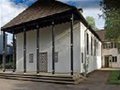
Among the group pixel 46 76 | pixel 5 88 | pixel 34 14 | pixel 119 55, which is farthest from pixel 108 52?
pixel 5 88

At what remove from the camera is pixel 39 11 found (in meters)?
31.4

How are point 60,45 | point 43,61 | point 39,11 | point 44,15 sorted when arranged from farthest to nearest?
point 43,61 < point 60,45 < point 39,11 < point 44,15

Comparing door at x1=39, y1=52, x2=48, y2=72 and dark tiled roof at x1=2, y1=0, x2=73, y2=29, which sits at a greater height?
dark tiled roof at x1=2, y1=0, x2=73, y2=29

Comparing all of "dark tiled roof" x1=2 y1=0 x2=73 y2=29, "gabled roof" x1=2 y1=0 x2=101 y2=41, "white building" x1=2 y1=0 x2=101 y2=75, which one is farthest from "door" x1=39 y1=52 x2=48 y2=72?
"dark tiled roof" x1=2 y1=0 x2=73 y2=29

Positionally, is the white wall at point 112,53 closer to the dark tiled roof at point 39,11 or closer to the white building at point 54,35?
the white building at point 54,35

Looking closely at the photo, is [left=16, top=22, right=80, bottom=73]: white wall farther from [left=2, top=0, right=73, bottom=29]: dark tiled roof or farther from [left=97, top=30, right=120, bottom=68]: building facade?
[left=97, top=30, right=120, bottom=68]: building facade

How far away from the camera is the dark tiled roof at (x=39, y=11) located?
2817cm

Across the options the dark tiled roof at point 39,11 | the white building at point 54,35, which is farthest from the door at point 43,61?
the dark tiled roof at point 39,11

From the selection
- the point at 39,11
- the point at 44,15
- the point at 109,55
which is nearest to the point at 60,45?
the point at 39,11

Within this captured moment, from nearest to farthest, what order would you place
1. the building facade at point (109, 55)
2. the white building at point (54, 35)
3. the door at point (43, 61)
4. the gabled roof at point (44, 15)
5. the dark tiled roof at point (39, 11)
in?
the gabled roof at point (44, 15) → the dark tiled roof at point (39, 11) → the white building at point (54, 35) → the door at point (43, 61) → the building facade at point (109, 55)

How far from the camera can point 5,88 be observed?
20.0 m

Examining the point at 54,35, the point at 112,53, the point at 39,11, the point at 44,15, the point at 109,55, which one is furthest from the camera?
the point at 109,55

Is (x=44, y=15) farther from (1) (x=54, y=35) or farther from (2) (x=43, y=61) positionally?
(2) (x=43, y=61)

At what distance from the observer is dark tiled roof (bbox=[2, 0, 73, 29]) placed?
28172 mm
